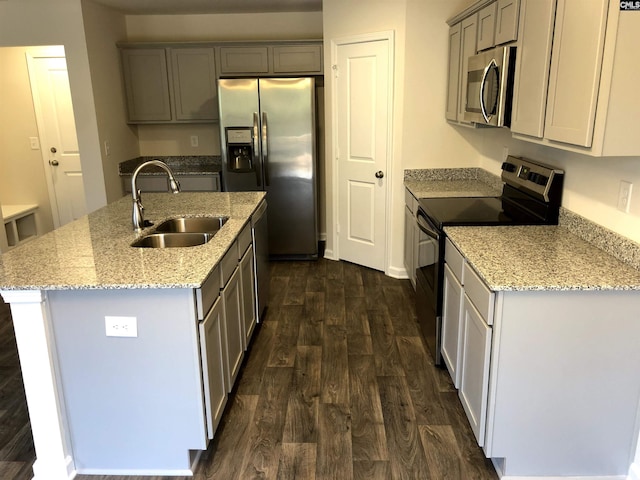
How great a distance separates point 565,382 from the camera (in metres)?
2.00

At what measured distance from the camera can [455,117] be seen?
382cm

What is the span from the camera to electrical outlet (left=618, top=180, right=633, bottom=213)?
2125 mm

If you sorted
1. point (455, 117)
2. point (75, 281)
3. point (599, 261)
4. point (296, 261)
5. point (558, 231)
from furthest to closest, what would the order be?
point (296, 261) < point (455, 117) < point (558, 231) < point (599, 261) < point (75, 281)

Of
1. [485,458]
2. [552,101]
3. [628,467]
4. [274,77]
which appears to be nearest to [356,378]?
[485,458]

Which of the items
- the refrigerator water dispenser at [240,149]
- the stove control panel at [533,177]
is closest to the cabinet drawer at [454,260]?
the stove control panel at [533,177]

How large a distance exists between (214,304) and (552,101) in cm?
174

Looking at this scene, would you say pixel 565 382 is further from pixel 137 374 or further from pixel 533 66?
pixel 137 374

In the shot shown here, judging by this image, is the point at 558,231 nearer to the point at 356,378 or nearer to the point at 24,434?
the point at 356,378

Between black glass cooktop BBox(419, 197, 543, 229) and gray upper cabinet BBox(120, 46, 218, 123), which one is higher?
gray upper cabinet BBox(120, 46, 218, 123)

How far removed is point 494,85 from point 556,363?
1554mm

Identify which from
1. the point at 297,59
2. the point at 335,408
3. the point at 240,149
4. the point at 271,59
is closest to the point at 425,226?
the point at 335,408

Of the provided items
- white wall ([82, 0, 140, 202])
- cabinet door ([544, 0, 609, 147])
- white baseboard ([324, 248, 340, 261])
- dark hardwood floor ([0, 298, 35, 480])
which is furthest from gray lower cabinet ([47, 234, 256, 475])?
white wall ([82, 0, 140, 202])

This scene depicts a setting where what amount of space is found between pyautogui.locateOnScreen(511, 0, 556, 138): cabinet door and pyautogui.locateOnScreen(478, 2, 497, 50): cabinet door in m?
0.44

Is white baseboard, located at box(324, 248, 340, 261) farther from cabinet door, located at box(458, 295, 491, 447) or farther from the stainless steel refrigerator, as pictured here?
cabinet door, located at box(458, 295, 491, 447)
